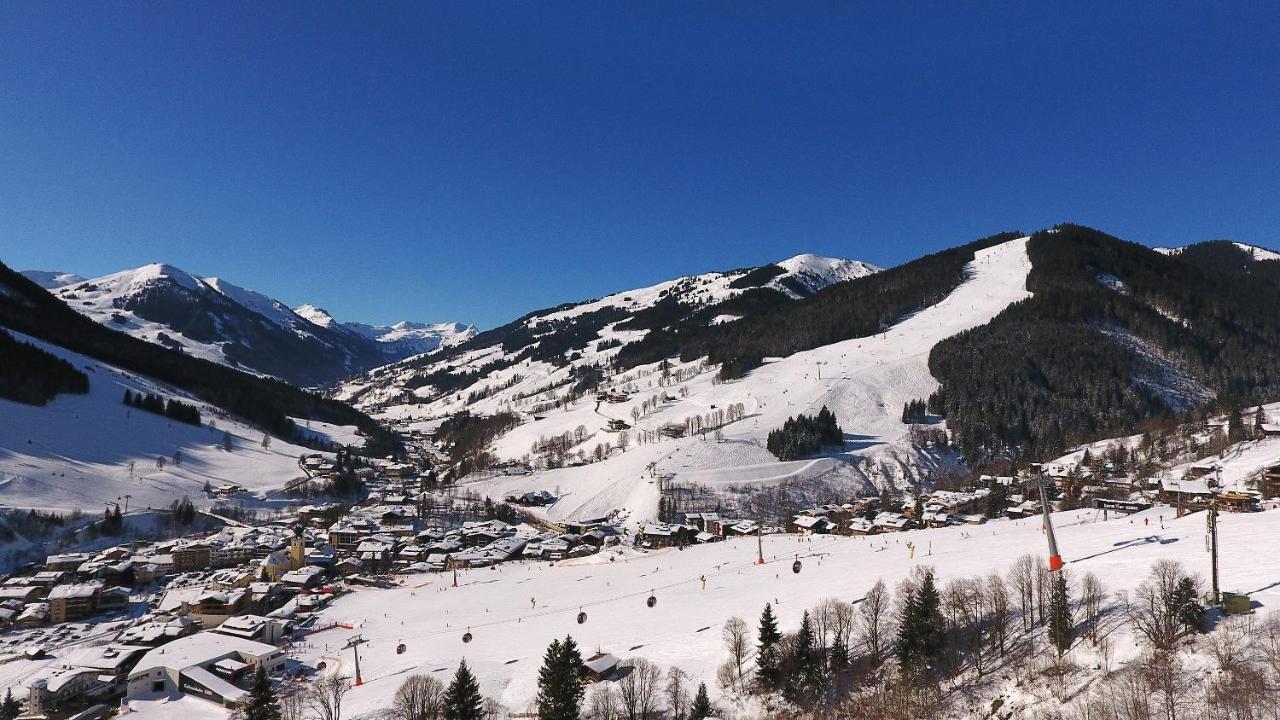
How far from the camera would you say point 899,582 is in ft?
148

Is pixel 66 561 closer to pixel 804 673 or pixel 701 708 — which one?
pixel 701 708

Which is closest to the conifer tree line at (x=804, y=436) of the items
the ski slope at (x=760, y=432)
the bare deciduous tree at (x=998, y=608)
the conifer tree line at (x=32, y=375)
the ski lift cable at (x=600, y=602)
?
the ski slope at (x=760, y=432)

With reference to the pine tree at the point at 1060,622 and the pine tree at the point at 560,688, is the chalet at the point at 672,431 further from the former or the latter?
the pine tree at the point at 1060,622

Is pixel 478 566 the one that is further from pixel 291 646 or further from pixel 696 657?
pixel 696 657

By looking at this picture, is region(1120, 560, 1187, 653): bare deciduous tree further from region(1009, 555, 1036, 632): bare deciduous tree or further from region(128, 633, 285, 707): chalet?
region(128, 633, 285, 707): chalet

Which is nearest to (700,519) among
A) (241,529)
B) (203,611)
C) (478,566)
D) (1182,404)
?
(478,566)

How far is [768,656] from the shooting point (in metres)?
35.3

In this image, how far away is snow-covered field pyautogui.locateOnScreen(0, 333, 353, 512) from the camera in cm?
9788

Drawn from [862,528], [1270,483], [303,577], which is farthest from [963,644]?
[303,577]

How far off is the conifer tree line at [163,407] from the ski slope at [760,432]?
7244 cm

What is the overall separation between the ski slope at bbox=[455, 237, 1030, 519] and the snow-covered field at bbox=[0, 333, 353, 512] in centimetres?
5126

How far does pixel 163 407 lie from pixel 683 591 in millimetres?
151924

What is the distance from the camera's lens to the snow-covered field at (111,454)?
97.9 metres

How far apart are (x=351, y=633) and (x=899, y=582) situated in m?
45.3
